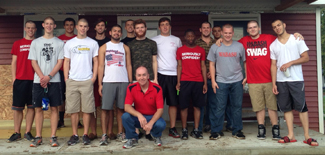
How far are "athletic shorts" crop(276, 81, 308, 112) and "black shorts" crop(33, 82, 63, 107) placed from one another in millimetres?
3318

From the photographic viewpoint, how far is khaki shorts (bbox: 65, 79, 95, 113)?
3854 mm

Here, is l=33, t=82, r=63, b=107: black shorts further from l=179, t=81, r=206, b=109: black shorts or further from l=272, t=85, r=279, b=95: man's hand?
l=272, t=85, r=279, b=95: man's hand

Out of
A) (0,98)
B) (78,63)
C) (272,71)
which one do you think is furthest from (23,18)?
(272,71)

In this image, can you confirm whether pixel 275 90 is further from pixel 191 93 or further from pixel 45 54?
pixel 45 54

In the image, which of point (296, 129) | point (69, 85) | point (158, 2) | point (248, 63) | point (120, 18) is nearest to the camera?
point (69, 85)

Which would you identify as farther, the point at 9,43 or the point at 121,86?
the point at 9,43

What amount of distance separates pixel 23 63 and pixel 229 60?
10.7 ft

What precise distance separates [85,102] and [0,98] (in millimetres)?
2777

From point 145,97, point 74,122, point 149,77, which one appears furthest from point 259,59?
point 74,122

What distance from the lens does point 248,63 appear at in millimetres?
4133

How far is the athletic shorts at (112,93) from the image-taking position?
3.93m

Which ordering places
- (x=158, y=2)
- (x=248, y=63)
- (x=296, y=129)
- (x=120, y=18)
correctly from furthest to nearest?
(x=120, y=18)
(x=158, y=2)
(x=296, y=129)
(x=248, y=63)

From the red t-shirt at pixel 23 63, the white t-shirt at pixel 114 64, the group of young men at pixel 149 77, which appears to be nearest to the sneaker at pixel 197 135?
the group of young men at pixel 149 77

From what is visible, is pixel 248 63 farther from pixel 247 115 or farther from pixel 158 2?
pixel 158 2
